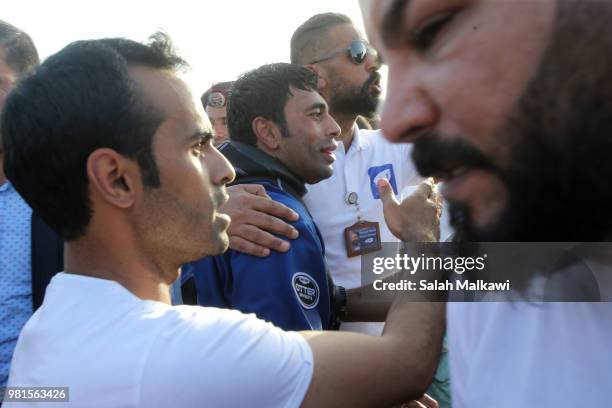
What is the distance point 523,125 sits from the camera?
953mm

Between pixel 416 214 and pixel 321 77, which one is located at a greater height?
pixel 321 77

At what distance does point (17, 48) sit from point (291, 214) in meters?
1.77

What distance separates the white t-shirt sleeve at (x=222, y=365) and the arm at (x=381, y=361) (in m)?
0.05

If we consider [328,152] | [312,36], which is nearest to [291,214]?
[328,152]

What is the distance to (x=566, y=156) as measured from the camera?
0.95m

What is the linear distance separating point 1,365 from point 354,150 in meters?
2.04

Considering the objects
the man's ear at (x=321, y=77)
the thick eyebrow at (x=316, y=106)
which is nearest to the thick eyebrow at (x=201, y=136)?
the thick eyebrow at (x=316, y=106)

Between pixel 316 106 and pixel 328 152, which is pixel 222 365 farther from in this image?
pixel 316 106

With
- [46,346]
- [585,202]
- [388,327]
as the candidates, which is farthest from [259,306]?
[585,202]

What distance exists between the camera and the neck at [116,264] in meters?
1.70

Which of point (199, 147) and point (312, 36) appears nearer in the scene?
point (199, 147)

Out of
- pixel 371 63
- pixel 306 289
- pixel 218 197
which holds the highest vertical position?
pixel 371 63

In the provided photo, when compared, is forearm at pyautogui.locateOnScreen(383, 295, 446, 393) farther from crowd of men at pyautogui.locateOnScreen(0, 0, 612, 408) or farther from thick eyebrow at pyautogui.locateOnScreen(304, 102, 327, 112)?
thick eyebrow at pyautogui.locateOnScreen(304, 102, 327, 112)

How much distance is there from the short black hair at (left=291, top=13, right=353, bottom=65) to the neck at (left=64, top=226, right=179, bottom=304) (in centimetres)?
262
